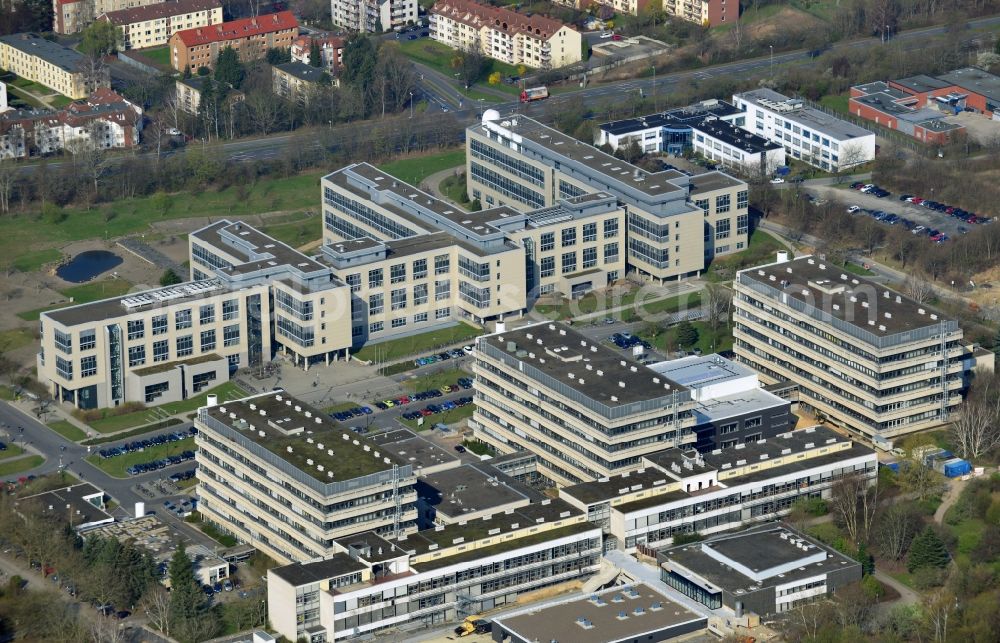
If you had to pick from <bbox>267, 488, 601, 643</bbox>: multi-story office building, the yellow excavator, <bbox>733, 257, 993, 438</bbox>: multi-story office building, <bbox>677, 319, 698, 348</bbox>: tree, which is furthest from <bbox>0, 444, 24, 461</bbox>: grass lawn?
<bbox>733, 257, 993, 438</bbox>: multi-story office building

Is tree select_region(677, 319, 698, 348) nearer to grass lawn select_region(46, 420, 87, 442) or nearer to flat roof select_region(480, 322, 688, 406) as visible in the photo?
flat roof select_region(480, 322, 688, 406)

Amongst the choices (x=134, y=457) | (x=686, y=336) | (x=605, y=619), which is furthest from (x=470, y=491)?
(x=686, y=336)

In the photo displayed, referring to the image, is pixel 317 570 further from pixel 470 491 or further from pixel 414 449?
pixel 414 449

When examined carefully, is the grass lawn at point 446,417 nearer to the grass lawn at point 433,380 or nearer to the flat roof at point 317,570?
the grass lawn at point 433,380

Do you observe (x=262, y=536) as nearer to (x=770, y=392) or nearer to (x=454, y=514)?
(x=454, y=514)

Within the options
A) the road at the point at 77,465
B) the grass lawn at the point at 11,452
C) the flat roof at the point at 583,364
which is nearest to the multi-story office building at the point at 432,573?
the flat roof at the point at 583,364
